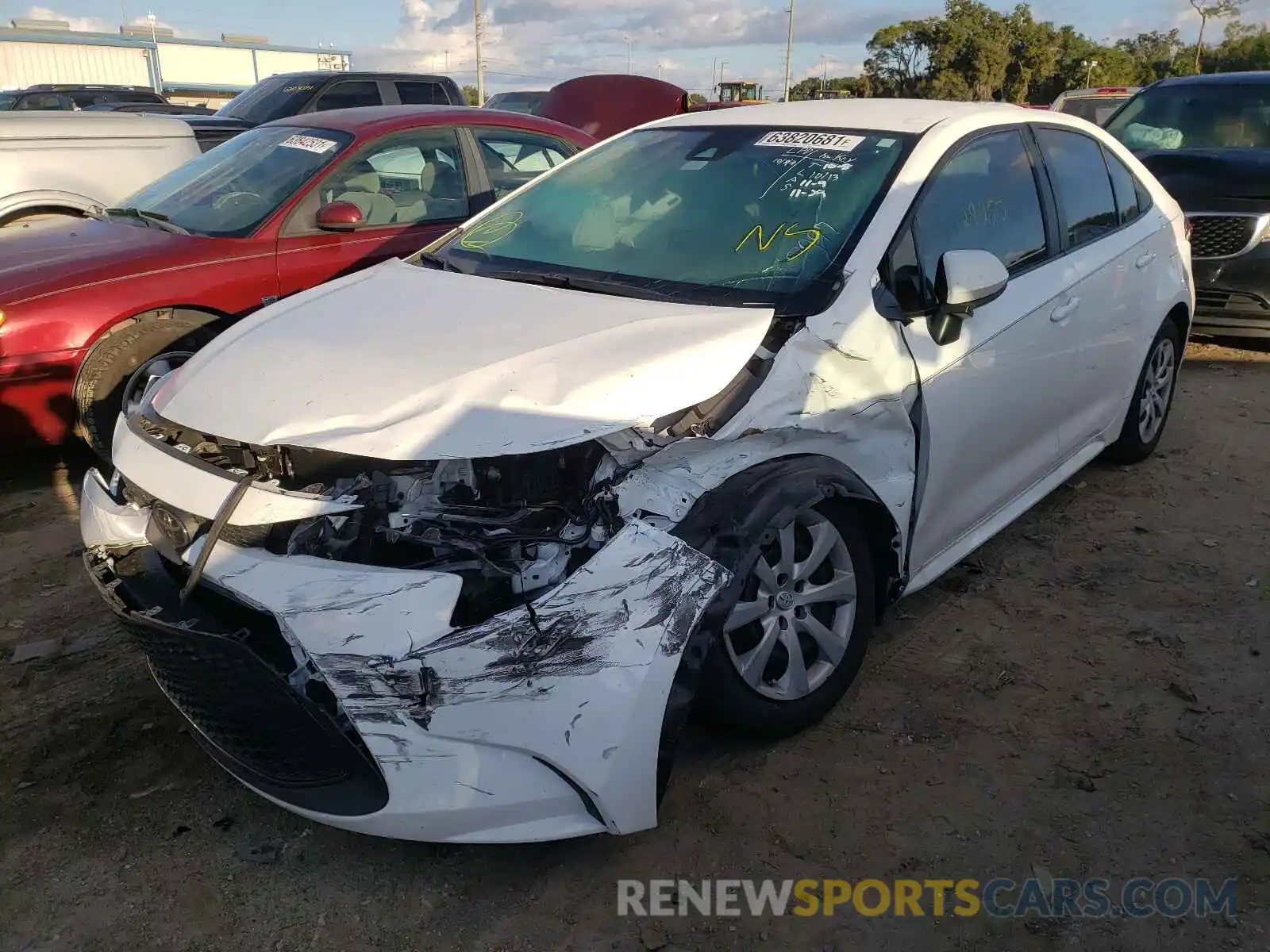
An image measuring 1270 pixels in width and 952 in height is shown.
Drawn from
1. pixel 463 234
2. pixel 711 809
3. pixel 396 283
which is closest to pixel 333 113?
pixel 463 234

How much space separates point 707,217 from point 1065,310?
4.57 ft

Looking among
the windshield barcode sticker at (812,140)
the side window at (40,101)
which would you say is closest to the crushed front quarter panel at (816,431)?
A: the windshield barcode sticker at (812,140)

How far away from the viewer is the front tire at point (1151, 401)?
15.0ft

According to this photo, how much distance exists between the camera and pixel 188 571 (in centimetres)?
242

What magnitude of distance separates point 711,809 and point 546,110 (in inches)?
380

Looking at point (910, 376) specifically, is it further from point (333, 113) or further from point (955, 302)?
point (333, 113)

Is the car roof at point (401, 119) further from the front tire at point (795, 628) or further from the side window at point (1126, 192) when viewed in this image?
the front tire at point (795, 628)

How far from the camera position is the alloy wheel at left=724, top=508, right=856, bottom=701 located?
2555mm

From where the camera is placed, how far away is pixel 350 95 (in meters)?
9.81

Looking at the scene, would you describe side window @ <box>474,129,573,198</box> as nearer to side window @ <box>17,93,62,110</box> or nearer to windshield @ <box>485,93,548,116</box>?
windshield @ <box>485,93,548,116</box>

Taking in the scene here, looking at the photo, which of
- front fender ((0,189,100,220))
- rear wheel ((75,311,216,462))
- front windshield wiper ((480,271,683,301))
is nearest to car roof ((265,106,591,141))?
rear wheel ((75,311,216,462))

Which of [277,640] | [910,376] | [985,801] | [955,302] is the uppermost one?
[955,302]

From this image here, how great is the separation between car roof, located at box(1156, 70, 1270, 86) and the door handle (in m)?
5.78

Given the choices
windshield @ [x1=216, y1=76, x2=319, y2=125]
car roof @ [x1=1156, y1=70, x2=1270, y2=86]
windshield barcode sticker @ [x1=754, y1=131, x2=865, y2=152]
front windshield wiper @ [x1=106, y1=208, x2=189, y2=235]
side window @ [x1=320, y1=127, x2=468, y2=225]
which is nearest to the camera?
windshield barcode sticker @ [x1=754, y1=131, x2=865, y2=152]
